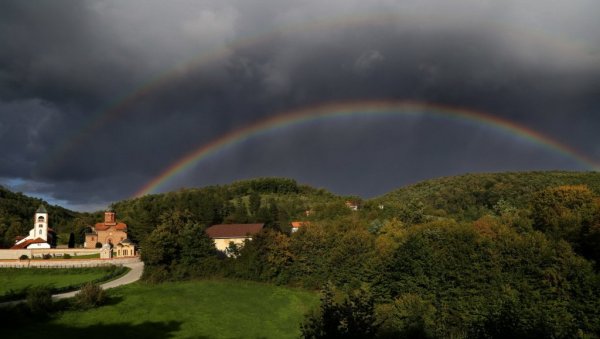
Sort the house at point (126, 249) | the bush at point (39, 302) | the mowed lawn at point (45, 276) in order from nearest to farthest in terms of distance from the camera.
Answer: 1. the bush at point (39, 302)
2. the mowed lawn at point (45, 276)
3. the house at point (126, 249)

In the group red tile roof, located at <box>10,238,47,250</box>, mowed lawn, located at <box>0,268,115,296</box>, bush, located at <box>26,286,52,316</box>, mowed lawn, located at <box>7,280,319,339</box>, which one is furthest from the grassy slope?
red tile roof, located at <box>10,238,47,250</box>

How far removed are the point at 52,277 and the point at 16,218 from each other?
6348 cm

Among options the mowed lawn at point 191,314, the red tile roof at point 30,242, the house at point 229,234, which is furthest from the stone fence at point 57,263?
the house at point 229,234

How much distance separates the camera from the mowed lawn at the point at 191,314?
34969 millimetres

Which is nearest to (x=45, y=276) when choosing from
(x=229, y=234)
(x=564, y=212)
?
(x=229, y=234)

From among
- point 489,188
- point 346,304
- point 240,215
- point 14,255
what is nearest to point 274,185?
point 240,215

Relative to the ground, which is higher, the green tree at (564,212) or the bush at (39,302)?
the green tree at (564,212)

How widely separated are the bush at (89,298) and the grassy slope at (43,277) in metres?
15.1

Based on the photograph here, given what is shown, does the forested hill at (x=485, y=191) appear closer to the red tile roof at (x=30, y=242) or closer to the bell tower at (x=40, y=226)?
the red tile roof at (x=30, y=242)

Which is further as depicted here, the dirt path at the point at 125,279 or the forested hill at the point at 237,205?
the forested hill at the point at 237,205

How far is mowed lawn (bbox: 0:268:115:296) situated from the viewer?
55750 millimetres

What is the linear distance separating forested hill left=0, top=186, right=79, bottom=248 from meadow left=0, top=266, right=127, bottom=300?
39.6 metres

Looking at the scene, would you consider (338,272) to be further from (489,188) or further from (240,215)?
(489,188)

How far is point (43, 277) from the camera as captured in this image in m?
61.4
